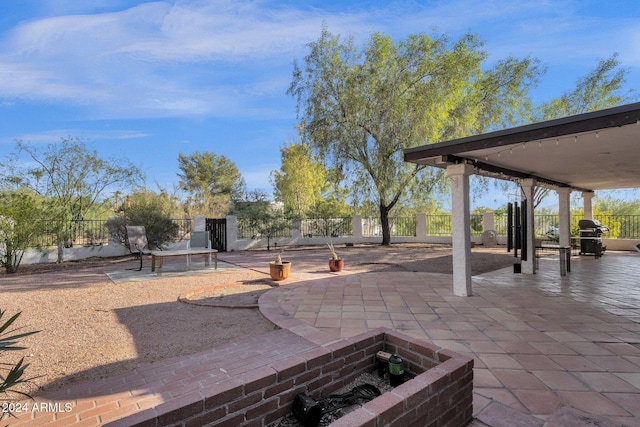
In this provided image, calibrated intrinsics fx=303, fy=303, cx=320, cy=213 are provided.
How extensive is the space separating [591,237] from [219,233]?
509 inches

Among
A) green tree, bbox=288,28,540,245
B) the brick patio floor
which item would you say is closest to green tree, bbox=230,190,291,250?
green tree, bbox=288,28,540,245

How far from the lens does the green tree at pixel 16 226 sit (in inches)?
293

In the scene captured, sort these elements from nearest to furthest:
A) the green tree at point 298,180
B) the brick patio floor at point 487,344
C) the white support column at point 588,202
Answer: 1. the brick patio floor at point 487,344
2. the white support column at point 588,202
3. the green tree at point 298,180

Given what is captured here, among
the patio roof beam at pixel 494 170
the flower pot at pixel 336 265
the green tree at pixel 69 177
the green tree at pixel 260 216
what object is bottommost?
the flower pot at pixel 336 265

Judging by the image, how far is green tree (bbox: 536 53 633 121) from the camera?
37.7ft

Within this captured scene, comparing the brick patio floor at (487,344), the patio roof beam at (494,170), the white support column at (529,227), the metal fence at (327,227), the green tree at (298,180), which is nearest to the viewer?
the brick patio floor at (487,344)

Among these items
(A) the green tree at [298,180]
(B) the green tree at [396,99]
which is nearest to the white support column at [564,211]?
(B) the green tree at [396,99]

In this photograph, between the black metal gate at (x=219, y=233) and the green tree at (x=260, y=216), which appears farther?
the green tree at (x=260, y=216)

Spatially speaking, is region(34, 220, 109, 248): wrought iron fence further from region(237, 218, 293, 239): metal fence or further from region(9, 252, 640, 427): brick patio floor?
region(9, 252, 640, 427): brick patio floor

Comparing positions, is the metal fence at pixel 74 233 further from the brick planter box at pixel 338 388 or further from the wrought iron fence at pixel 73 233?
the brick planter box at pixel 338 388

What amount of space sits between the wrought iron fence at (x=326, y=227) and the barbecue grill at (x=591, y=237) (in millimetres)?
8739

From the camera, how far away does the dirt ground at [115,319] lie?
2676 mm

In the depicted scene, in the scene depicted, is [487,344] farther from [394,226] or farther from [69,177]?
[69,177]

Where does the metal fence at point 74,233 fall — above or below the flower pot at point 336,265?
above
